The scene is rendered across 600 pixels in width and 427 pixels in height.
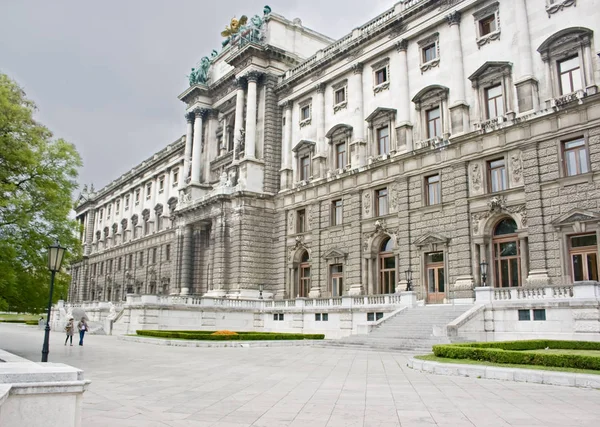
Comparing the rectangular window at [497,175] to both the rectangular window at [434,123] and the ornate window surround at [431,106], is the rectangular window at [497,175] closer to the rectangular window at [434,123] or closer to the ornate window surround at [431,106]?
the ornate window surround at [431,106]

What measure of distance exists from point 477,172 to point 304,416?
2550 cm

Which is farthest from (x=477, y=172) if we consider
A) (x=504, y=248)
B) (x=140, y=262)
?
(x=140, y=262)

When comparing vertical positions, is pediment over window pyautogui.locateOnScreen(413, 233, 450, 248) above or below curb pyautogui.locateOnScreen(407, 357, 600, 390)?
above

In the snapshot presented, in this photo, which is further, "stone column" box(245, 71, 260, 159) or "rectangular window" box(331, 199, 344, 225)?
"stone column" box(245, 71, 260, 159)

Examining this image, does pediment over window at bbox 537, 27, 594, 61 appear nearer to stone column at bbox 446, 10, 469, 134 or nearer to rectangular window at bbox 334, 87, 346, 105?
stone column at bbox 446, 10, 469, 134

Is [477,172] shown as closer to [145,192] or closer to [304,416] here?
[304,416]

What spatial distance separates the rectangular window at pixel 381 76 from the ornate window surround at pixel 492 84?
839 centimetres

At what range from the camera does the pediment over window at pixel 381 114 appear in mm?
38844

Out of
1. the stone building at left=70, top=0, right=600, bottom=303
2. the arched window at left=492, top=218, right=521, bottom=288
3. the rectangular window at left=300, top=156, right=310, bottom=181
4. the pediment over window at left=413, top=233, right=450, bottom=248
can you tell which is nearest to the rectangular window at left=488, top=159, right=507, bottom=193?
the stone building at left=70, top=0, right=600, bottom=303

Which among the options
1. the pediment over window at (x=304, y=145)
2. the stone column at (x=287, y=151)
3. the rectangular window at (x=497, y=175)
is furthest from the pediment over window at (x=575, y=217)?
the stone column at (x=287, y=151)

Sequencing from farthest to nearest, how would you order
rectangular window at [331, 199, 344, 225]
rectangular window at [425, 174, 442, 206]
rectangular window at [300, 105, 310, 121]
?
rectangular window at [300, 105, 310, 121] < rectangular window at [331, 199, 344, 225] < rectangular window at [425, 174, 442, 206]

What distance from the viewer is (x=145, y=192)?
261 feet

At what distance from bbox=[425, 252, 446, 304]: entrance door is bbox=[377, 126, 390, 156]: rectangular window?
29.1ft

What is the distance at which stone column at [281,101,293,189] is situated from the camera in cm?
4778
